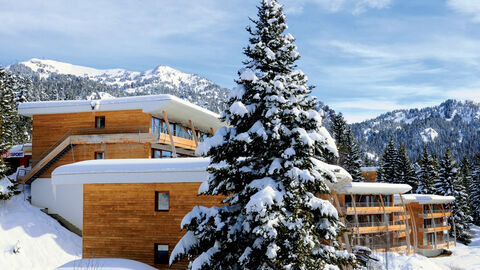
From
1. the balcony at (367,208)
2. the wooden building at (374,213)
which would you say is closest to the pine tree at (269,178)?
the wooden building at (374,213)

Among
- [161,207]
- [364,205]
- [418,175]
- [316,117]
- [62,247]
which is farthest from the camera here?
[418,175]

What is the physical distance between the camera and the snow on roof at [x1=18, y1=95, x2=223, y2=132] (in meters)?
33.0

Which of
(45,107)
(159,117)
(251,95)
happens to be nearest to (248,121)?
(251,95)

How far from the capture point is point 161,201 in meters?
20.4

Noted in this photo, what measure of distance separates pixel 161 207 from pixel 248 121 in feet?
31.2

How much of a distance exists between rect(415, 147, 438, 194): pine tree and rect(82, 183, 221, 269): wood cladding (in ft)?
208

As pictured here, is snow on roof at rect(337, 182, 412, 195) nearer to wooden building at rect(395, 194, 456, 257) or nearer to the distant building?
wooden building at rect(395, 194, 456, 257)

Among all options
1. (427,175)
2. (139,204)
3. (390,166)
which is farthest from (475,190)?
(139,204)

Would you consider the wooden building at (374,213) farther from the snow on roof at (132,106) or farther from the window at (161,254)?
the window at (161,254)

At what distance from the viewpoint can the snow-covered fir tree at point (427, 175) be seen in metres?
71.8

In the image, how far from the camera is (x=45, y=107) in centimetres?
3616

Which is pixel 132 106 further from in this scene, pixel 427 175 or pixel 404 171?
pixel 404 171

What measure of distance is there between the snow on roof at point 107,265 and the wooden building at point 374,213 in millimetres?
29235

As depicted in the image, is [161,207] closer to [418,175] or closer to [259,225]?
[259,225]
